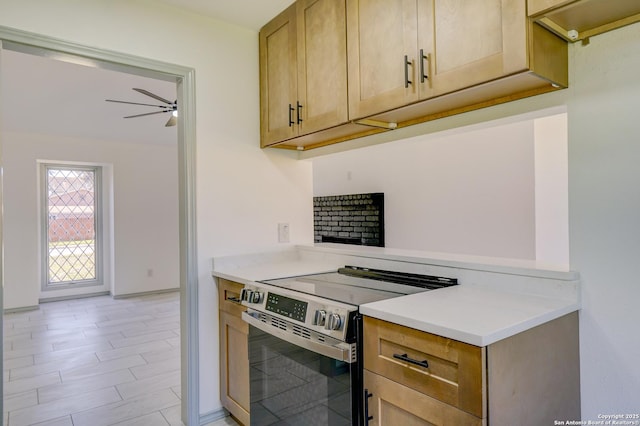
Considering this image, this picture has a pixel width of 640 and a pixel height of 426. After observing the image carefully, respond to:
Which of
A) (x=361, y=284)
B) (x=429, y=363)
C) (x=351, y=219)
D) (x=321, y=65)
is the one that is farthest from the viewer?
(x=351, y=219)

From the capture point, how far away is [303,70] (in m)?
2.16

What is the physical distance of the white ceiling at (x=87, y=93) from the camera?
2293 mm

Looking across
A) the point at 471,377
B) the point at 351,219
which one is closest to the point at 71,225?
the point at 351,219

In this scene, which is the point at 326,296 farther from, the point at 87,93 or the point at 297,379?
the point at 87,93

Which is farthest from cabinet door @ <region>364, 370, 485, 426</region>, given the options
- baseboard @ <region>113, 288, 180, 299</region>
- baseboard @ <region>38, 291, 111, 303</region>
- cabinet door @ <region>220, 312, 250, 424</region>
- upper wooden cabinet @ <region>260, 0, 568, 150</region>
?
baseboard @ <region>38, 291, 111, 303</region>

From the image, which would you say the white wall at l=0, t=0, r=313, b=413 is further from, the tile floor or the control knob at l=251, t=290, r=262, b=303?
the tile floor

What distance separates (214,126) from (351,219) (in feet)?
13.6

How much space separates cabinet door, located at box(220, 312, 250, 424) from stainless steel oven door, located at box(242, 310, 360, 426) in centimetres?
10

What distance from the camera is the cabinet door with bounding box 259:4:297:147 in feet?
7.39

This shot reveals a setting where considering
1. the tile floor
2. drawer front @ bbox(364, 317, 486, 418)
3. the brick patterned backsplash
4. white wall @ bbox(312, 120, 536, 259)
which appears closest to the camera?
drawer front @ bbox(364, 317, 486, 418)

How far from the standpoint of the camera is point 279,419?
1.78 meters

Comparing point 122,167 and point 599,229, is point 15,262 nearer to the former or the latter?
point 122,167

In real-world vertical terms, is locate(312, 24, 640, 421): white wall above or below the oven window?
above

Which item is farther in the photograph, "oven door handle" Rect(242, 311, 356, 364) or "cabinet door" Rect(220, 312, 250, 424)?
"cabinet door" Rect(220, 312, 250, 424)
